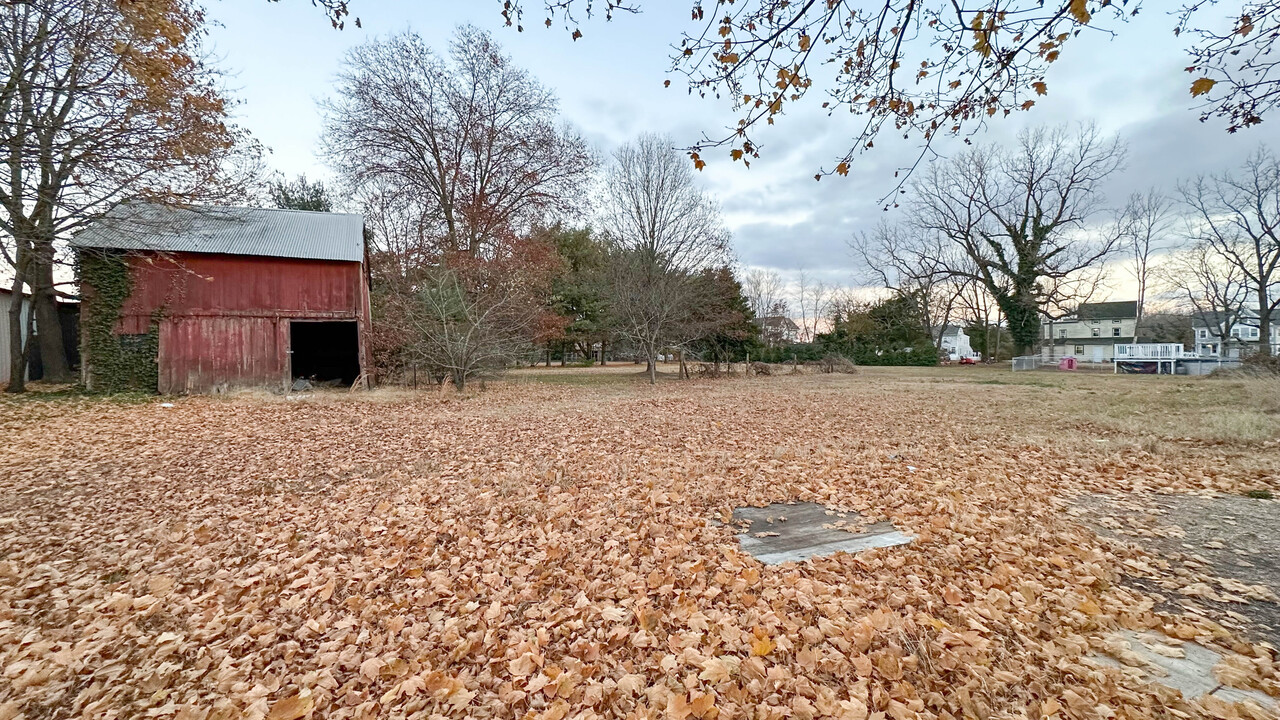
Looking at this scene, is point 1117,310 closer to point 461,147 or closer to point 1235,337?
point 1235,337

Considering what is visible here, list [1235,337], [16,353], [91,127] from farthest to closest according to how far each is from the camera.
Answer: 1. [1235,337]
2. [16,353]
3. [91,127]

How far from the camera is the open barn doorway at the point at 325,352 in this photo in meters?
18.2

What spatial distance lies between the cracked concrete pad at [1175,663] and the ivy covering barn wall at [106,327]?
18.8 m

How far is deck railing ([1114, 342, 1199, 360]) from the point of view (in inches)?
874

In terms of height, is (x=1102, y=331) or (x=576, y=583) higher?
(x=1102, y=331)

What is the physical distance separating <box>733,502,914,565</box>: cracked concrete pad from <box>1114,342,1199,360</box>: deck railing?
27.3m

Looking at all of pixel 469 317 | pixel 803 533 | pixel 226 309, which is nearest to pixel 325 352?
pixel 226 309

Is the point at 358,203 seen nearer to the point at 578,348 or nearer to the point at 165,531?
the point at 578,348

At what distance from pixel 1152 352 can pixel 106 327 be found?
38.3 meters

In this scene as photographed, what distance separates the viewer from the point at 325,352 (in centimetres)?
1895

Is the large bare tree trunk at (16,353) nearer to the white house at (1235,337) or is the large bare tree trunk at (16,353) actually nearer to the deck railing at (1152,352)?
the deck railing at (1152,352)

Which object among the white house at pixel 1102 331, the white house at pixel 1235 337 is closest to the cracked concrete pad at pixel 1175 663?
the white house at pixel 1235 337

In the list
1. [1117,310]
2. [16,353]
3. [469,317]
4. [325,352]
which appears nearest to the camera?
[16,353]

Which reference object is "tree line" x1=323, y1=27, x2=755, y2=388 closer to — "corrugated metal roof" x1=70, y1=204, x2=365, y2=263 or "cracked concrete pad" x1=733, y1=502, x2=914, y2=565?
"corrugated metal roof" x1=70, y1=204, x2=365, y2=263
